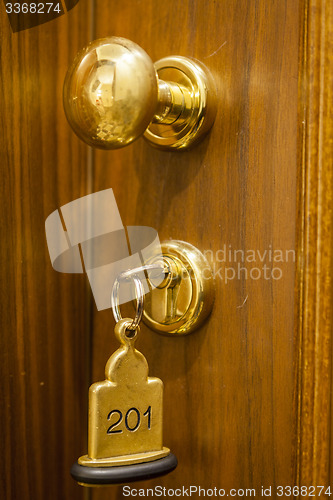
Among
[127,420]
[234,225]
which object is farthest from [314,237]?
[127,420]

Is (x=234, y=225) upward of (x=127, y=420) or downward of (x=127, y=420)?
upward

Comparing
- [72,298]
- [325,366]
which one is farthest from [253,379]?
[72,298]

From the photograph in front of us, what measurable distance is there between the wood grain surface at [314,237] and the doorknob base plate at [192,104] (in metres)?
0.07

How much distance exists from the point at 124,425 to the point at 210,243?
14 cm

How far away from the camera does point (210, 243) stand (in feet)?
1.33

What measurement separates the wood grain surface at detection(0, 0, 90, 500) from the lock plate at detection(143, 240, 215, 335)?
0.08 metres

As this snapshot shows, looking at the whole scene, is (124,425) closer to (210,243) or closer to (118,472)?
(118,472)

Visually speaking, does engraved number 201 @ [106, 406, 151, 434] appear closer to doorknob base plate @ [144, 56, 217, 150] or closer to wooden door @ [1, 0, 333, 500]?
wooden door @ [1, 0, 333, 500]

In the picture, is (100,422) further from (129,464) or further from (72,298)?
(72,298)

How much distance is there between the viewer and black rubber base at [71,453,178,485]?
1.11 ft

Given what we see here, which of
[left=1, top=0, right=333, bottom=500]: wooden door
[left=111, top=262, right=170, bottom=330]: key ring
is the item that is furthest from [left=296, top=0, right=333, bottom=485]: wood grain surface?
[left=111, top=262, right=170, bottom=330]: key ring

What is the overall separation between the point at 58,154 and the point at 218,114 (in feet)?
0.43

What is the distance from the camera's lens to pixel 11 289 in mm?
421

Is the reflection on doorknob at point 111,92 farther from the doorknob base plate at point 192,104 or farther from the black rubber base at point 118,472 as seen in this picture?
the black rubber base at point 118,472
